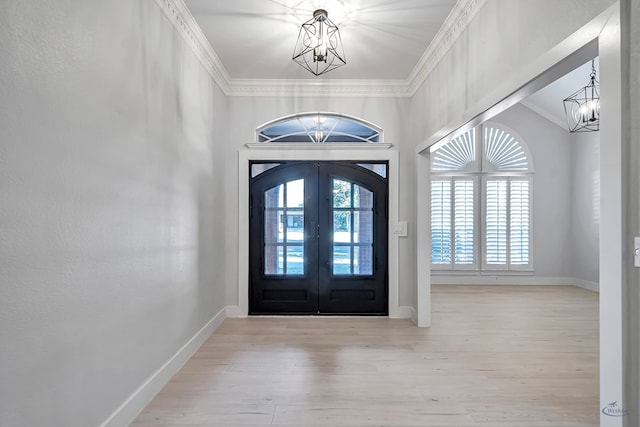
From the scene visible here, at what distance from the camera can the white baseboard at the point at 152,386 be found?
196 centimetres

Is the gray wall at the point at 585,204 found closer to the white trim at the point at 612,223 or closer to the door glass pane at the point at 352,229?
the door glass pane at the point at 352,229

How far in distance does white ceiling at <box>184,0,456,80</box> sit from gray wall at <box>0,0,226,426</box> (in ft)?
1.74

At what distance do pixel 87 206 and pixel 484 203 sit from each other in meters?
6.43

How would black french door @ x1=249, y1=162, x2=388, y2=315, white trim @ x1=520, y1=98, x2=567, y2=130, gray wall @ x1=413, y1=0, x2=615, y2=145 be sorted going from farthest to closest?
white trim @ x1=520, y1=98, x2=567, y2=130 → black french door @ x1=249, y1=162, x2=388, y2=315 → gray wall @ x1=413, y1=0, x2=615, y2=145

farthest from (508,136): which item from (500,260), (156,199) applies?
(156,199)

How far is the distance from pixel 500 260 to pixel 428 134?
4.03m

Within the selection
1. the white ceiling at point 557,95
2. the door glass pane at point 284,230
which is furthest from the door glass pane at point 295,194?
the white ceiling at point 557,95

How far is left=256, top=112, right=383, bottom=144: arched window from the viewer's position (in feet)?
14.2

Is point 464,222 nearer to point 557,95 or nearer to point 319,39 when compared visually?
point 557,95

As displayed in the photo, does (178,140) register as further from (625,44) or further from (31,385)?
(625,44)

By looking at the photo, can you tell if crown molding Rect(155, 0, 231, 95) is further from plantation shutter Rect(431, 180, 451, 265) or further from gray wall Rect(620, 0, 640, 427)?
plantation shutter Rect(431, 180, 451, 265)

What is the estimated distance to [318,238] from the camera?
14.2ft

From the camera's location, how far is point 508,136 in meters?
6.49

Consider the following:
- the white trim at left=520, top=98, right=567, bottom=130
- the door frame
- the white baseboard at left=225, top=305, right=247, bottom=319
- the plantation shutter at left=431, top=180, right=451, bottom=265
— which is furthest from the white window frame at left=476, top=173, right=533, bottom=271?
the white baseboard at left=225, top=305, right=247, bottom=319
